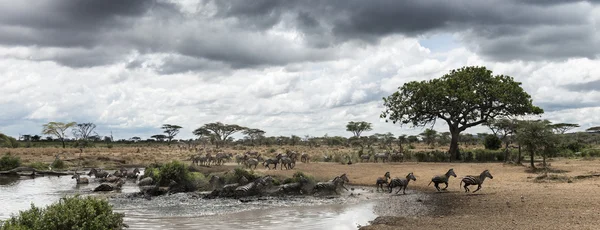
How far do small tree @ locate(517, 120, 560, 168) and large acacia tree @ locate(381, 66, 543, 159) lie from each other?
10.1 m

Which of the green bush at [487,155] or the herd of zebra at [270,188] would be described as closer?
the herd of zebra at [270,188]

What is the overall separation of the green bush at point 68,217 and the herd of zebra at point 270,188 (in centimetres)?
1105

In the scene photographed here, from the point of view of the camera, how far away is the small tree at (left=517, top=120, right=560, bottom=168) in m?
29.6

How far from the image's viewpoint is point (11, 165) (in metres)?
38.4

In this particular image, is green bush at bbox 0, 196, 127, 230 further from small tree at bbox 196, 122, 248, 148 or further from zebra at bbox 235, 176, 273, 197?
small tree at bbox 196, 122, 248, 148

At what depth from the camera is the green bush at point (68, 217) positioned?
9.70 metres

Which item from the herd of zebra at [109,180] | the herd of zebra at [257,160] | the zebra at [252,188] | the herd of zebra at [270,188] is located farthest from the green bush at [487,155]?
the herd of zebra at [109,180]

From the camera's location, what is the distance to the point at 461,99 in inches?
1625

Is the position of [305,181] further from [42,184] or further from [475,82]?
[475,82]

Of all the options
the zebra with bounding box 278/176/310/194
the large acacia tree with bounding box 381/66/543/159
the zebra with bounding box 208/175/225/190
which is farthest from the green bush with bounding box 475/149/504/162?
the zebra with bounding box 208/175/225/190

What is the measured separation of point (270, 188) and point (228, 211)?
5730 mm

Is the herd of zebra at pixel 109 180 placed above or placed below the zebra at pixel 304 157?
below

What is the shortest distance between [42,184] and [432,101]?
3387 centimetres

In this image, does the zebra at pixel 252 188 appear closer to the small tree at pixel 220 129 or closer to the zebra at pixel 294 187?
the zebra at pixel 294 187
